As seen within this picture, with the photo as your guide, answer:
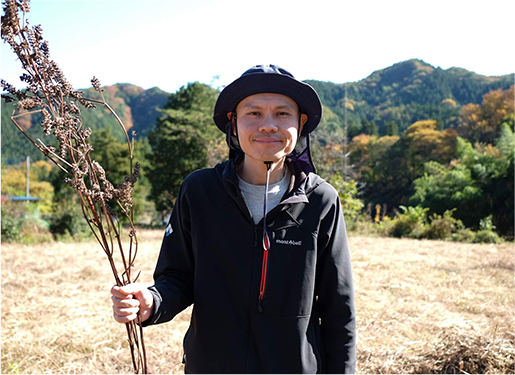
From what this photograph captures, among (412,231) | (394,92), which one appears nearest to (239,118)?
(412,231)

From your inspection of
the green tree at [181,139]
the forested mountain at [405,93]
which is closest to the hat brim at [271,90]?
the green tree at [181,139]

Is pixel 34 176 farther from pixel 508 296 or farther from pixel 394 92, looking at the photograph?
pixel 394 92

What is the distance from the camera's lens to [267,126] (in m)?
1.51

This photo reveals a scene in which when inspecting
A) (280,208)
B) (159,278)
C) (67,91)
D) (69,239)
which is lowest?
(69,239)

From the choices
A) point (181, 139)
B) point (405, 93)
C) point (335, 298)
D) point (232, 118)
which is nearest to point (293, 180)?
point (232, 118)

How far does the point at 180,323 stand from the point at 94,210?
3475 mm

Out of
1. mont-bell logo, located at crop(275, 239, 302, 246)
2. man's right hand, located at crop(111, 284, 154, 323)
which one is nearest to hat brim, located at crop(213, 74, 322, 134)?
mont-bell logo, located at crop(275, 239, 302, 246)

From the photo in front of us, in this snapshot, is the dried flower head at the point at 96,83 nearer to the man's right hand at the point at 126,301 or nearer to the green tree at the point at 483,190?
the man's right hand at the point at 126,301

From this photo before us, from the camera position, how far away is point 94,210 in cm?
112

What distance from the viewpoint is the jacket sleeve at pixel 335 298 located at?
1572 millimetres

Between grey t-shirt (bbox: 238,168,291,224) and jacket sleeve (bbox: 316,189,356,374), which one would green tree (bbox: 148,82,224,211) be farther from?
jacket sleeve (bbox: 316,189,356,374)

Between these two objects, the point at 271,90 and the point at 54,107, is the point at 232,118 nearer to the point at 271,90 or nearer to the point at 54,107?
the point at 271,90

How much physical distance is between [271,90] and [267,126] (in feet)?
0.49

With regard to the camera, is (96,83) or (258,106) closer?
(96,83)
